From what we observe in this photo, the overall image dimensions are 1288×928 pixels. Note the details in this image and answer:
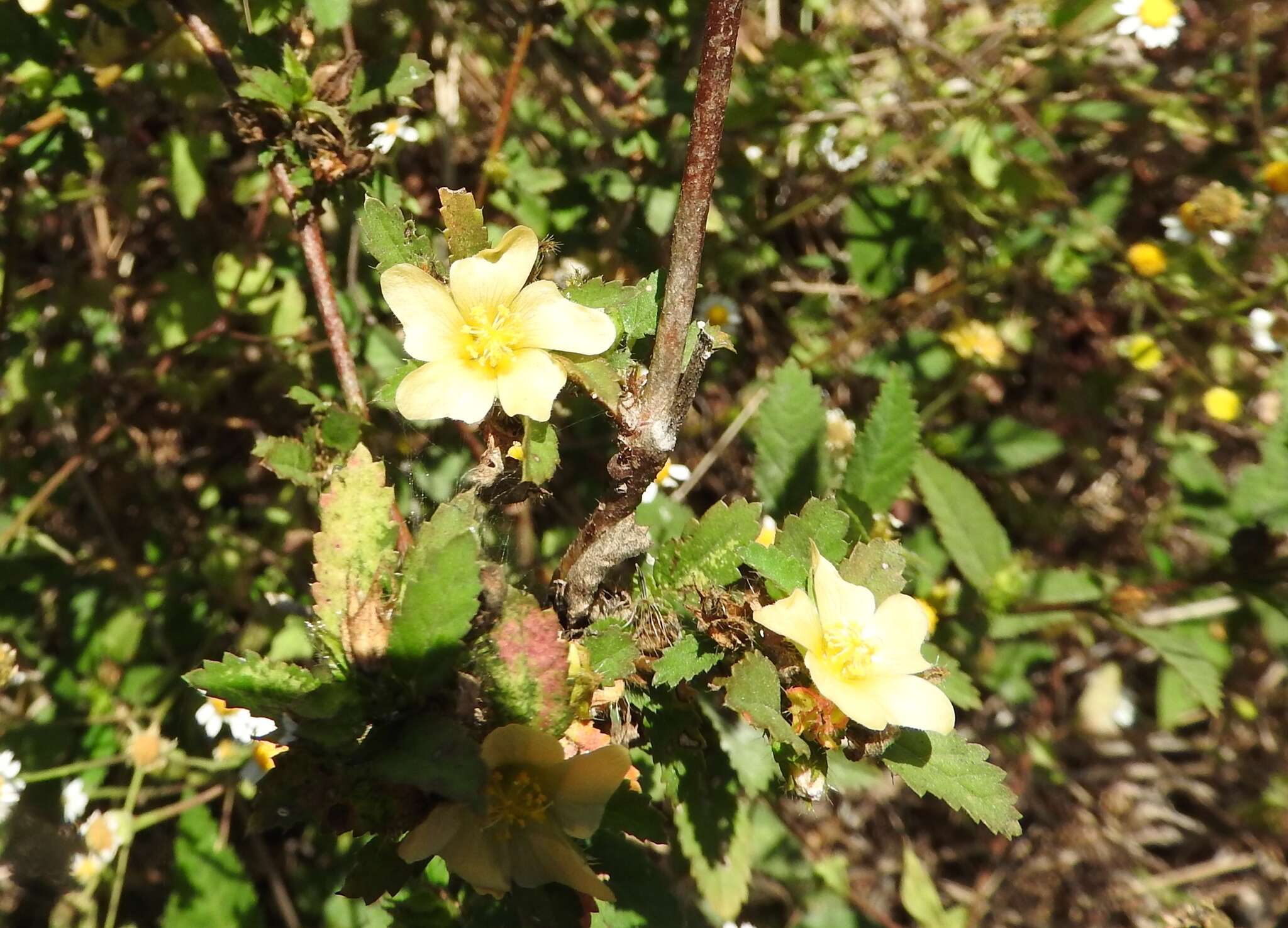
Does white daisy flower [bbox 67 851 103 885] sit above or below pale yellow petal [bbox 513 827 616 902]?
below

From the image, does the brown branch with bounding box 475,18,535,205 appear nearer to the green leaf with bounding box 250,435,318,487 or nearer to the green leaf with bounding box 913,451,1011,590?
the green leaf with bounding box 250,435,318,487

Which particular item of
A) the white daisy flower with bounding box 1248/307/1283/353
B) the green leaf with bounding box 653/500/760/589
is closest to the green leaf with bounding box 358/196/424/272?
the green leaf with bounding box 653/500/760/589

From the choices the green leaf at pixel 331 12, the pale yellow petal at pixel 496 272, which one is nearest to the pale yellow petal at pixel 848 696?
the pale yellow petal at pixel 496 272

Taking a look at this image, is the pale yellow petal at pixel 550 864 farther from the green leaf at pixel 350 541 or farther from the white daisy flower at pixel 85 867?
the white daisy flower at pixel 85 867

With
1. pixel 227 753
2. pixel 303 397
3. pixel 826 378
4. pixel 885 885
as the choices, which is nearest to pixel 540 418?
pixel 303 397

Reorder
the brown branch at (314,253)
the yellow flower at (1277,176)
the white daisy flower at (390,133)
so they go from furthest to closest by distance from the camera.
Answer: the yellow flower at (1277,176)
the white daisy flower at (390,133)
the brown branch at (314,253)

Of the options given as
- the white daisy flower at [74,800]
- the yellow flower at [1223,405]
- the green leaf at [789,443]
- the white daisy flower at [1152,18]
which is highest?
the white daisy flower at [1152,18]
